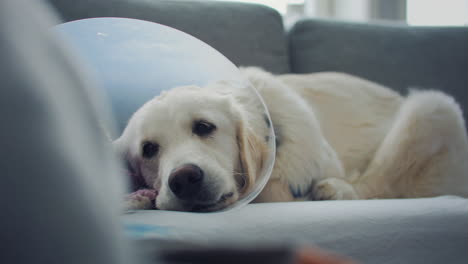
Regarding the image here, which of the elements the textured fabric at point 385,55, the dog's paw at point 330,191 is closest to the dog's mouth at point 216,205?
the dog's paw at point 330,191

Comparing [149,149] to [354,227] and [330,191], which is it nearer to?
[354,227]

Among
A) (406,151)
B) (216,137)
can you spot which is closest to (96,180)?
(216,137)

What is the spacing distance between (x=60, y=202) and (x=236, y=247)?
9cm

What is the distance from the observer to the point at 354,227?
28.2 inches

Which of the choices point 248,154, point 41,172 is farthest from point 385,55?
point 41,172

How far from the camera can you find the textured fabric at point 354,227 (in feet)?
2.05

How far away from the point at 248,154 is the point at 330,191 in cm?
36

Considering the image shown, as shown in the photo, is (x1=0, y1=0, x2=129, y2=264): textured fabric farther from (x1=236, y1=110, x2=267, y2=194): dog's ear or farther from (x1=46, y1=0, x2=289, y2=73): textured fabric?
(x1=46, y1=0, x2=289, y2=73): textured fabric

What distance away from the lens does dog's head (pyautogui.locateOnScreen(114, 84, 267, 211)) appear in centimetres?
64

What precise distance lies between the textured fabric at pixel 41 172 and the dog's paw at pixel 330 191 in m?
0.88

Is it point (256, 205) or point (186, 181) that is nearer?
point (186, 181)

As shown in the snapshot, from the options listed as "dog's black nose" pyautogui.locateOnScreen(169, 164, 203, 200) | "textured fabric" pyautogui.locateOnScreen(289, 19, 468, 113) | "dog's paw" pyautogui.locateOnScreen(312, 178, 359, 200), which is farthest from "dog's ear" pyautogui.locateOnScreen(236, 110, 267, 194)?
"textured fabric" pyautogui.locateOnScreen(289, 19, 468, 113)

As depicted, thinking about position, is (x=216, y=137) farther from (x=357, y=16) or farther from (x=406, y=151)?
(x=357, y=16)

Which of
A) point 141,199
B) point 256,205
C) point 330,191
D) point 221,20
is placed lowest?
point 330,191
